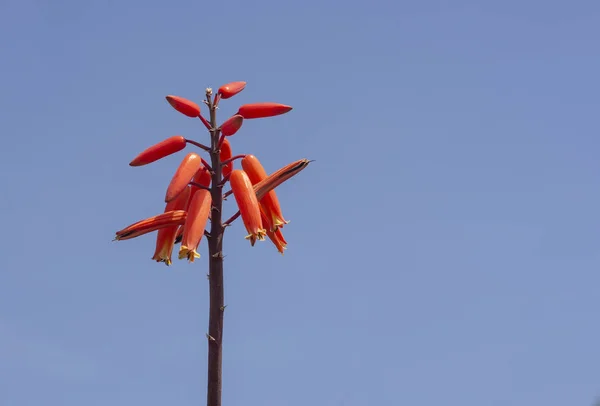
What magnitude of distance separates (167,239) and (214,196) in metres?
0.95

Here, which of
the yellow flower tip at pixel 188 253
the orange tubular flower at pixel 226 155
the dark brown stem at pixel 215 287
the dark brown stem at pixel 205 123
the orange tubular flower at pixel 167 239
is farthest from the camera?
the orange tubular flower at pixel 226 155

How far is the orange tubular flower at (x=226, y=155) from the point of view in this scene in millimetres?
7802

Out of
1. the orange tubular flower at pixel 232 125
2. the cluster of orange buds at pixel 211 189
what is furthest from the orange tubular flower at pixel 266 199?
the orange tubular flower at pixel 232 125

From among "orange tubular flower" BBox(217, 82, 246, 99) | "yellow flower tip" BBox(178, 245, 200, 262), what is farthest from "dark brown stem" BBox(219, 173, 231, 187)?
"orange tubular flower" BBox(217, 82, 246, 99)

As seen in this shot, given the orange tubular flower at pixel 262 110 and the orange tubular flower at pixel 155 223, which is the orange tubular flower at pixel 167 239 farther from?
the orange tubular flower at pixel 262 110

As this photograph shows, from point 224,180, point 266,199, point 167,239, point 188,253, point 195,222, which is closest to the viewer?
point 195,222

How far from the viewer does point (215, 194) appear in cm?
718

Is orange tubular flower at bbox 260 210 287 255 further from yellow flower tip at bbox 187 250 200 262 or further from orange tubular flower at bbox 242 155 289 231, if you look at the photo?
yellow flower tip at bbox 187 250 200 262

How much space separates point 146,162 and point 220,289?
5.36 ft

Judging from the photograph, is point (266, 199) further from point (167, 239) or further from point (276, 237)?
point (167, 239)

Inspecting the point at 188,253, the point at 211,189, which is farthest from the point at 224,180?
the point at 188,253

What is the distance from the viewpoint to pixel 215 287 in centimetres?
663

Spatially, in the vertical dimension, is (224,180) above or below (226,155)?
below

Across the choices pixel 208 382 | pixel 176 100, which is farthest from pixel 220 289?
pixel 176 100
